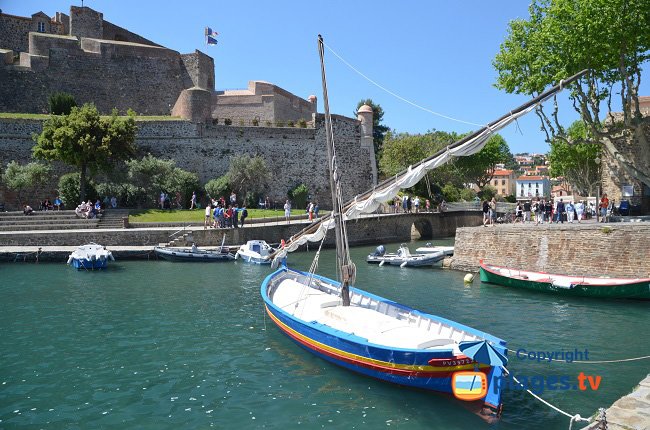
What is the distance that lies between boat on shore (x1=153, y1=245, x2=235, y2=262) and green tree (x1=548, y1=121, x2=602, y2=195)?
32268mm

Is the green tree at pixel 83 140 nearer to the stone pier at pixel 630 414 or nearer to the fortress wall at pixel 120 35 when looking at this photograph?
the fortress wall at pixel 120 35

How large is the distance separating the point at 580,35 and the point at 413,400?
792 inches

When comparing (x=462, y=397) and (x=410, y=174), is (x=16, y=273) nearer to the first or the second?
(x=410, y=174)

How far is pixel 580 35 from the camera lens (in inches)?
913

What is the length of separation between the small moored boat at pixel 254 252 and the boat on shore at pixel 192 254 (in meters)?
0.63

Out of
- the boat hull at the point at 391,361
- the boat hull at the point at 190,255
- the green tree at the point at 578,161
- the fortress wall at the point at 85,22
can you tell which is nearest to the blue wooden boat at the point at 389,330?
the boat hull at the point at 391,361

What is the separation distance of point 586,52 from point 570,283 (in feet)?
36.7

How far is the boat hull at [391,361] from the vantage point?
895 cm

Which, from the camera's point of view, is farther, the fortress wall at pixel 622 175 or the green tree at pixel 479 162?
the green tree at pixel 479 162

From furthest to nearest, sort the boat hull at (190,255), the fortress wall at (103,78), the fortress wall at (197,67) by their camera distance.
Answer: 1. the fortress wall at (197,67)
2. the fortress wall at (103,78)
3. the boat hull at (190,255)

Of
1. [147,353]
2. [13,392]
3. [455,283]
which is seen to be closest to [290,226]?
[455,283]

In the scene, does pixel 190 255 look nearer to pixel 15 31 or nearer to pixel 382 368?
pixel 382 368

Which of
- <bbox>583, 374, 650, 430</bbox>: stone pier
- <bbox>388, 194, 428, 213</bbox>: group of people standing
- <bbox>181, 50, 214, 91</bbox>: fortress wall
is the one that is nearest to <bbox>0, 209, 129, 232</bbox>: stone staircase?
<bbox>388, 194, 428, 213</bbox>: group of people standing

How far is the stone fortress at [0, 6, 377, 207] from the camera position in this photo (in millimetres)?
42906
